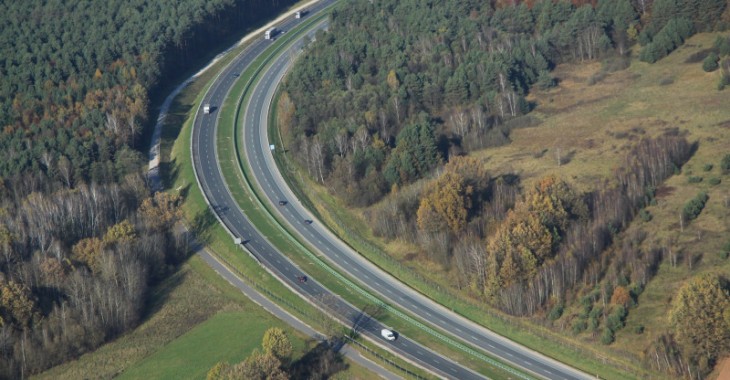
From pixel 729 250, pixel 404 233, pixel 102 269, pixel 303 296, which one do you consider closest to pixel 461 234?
pixel 404 233

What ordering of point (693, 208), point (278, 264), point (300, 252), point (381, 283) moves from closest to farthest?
point (693, 208) < point (381, 283) < point (278, 264) < point (300, 252)

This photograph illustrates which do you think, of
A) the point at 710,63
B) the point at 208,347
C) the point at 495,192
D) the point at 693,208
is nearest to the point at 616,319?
the point at 693,208

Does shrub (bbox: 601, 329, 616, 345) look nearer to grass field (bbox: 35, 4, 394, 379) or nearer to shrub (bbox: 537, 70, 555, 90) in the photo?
grass field (bbox: 35, 4, 394, 379)

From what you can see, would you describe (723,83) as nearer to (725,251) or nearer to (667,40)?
(667,40)

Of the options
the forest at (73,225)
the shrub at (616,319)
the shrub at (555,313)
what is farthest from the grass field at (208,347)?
the shrub at (616,319)

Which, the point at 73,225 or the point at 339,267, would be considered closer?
the point at 339,267

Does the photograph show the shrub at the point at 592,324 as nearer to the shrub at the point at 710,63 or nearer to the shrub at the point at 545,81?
the shrub at the point at 710,63
